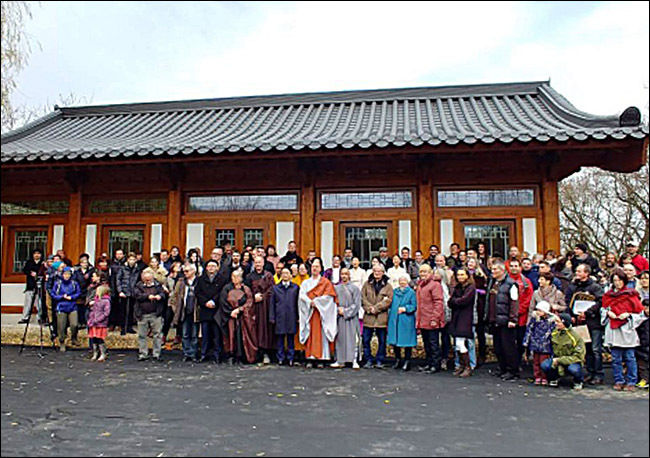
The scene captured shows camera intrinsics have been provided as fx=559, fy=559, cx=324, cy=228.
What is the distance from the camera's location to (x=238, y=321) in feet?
29.9

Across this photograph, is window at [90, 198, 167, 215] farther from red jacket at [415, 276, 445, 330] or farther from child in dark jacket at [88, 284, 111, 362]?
red jacket at [415, 276, 445, 330]

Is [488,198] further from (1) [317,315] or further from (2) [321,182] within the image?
(1) [317,315]

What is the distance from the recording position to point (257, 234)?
11297mm

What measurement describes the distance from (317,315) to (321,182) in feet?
10.5

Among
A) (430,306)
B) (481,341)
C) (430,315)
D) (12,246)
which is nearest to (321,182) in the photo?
(430,306)

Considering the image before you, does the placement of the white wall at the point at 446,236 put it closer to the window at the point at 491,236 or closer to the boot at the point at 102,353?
the window at the point at 491,236

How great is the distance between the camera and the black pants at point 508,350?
7859 mm

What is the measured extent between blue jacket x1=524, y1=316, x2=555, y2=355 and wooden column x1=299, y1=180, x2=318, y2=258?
4529 mm

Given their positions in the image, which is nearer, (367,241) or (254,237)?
(367,241)

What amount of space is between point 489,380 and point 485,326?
1154 mm

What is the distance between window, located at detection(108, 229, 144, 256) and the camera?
11828mm

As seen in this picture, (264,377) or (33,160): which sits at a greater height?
(33,160)

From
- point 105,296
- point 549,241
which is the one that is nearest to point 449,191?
point 549,241

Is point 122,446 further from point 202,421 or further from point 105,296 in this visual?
point 105,296
